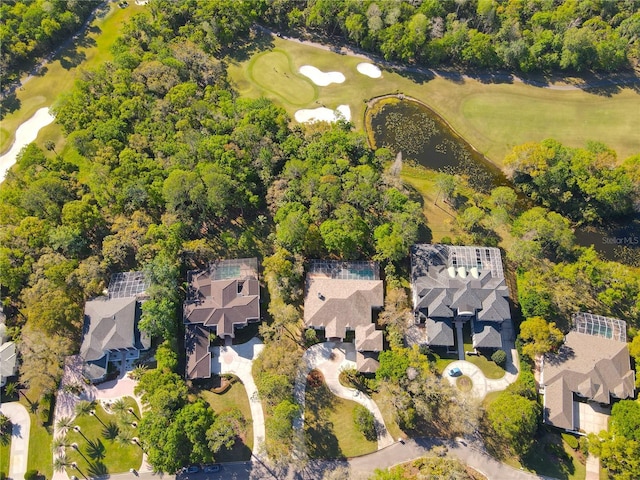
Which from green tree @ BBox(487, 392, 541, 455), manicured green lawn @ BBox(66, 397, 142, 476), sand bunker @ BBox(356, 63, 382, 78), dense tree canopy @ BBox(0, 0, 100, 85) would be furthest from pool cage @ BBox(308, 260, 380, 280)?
dense tree canopy @ BBox(0, 0, 100, 85)

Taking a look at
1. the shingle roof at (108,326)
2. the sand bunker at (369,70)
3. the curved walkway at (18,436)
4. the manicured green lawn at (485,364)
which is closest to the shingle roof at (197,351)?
the shingle roof at (108,326)

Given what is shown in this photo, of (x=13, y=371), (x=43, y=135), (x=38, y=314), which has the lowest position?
(x=13, y=371)

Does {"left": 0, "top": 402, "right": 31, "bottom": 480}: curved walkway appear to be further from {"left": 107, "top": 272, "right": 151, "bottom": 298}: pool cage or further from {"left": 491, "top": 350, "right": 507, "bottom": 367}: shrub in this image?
{"left": 491, "top": 350, "right": 507, "bottom": 367}: shrub

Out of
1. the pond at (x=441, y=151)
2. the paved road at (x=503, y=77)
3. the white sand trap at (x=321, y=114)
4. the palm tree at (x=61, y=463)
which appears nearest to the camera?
the palm tree at (x=61, y=463)

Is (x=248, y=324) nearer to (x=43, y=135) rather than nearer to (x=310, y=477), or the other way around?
(x=310, y=477)

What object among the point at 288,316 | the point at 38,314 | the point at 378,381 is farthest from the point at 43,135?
the point at 378,381

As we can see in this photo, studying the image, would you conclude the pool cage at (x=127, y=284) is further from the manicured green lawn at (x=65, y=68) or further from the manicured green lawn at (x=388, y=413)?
the manicured green lawn at (x=65, y=68)
